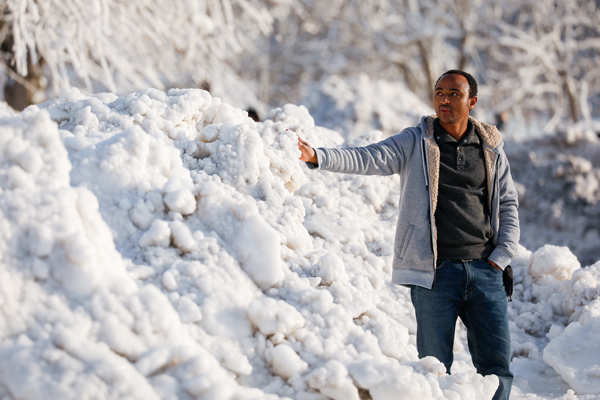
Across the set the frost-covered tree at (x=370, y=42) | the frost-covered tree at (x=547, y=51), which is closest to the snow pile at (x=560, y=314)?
the frost-covered tree at (x=370, y=42)

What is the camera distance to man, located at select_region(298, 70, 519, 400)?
83.0 inches

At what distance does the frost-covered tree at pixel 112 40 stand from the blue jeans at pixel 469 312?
13.6ft

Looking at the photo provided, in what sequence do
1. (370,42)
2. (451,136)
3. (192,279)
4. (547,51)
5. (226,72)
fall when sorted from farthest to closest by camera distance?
(370,42)
(547,51)
(226,72)
(451,136)
(192,279)

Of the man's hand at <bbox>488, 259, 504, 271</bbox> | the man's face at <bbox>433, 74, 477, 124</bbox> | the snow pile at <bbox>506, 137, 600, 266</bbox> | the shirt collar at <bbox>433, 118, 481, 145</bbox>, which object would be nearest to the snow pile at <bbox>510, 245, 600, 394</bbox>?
the man's hand at <bbox>488, 259, 504, 271</bbox>

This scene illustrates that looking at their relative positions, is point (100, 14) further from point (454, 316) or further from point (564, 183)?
point (564, 183)

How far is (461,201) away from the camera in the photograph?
216 cm

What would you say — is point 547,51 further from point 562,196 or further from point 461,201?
point 461,201

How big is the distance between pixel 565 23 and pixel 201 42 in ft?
33.0

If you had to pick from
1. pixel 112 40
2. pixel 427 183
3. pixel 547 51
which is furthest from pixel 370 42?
pixel 427 183

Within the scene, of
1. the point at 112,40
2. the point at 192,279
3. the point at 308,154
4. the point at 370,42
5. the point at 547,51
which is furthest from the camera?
the point at 370,42

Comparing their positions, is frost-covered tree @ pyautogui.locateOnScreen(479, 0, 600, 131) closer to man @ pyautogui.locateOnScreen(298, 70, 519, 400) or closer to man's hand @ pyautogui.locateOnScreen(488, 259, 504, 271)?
man @ pyautogui.locateOnScreen(298, 70, 519, 400)

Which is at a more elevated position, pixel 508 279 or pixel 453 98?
pixel 453 98

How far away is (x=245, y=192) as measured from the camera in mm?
2207

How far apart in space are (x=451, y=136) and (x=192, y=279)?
111cm
